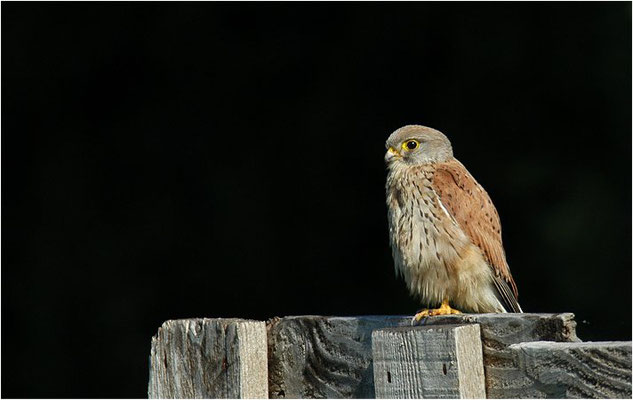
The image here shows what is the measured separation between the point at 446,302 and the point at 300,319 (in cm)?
145

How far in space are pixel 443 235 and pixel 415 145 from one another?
44 cm

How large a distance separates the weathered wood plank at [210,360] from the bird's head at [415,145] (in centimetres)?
174

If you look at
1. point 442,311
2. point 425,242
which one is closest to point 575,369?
point 442,311

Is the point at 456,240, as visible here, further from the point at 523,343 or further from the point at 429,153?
the point at 523,343

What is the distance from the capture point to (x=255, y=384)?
6.17 feet

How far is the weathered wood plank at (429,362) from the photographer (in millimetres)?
1622

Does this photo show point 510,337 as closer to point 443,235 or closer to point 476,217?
point 443,235

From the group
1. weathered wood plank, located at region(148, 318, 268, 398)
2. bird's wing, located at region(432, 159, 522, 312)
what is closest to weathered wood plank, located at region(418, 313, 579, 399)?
weathered wood plank, located at region(148, 318, 268, 398)

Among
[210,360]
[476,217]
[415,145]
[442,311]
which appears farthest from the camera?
[415,145]

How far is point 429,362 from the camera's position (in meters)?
1.65

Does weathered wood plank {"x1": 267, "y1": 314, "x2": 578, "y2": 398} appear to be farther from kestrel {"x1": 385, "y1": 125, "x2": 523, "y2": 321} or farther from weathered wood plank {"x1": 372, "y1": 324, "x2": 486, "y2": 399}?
kestrel {"x1": 385, "y1": 125, "x2": 523, "y2": 321}

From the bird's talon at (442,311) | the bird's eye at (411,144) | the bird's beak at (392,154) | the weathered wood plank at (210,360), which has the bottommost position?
the weathered wood plank at (210,360)

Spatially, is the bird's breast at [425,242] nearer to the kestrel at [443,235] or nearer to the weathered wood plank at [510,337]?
the kestrel at [443,235]

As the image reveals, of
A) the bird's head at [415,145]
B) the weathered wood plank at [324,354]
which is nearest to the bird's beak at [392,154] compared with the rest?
the bird's head at [415,145]
